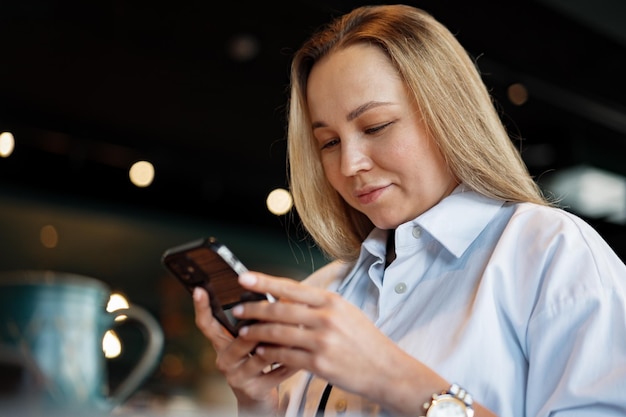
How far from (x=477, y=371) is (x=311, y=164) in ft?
1.87

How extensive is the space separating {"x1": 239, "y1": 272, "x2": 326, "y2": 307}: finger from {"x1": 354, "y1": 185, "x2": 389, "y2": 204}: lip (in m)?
0.37

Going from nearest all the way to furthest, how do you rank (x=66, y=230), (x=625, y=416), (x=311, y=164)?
(x=625, y=416)
(x=311, y=164)
(x=66, y=230)

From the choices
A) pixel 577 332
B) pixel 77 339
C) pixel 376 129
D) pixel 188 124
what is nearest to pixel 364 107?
pixel 376 129

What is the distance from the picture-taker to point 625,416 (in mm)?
904

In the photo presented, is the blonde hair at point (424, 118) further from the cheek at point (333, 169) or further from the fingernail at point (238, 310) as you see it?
the fingernail at point (238, 310)

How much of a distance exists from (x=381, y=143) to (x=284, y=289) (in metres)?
0.40

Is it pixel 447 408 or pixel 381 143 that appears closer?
pixel 447 408

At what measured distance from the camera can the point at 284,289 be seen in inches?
34.3

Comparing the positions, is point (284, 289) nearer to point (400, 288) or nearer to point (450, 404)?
point (450, 404)

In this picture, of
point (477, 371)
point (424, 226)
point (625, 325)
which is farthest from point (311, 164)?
point (625, 325)

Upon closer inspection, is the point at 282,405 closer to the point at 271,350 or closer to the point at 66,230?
the point at 271,350

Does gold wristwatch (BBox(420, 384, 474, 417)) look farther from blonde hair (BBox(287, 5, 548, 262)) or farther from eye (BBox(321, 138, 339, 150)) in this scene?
eye (BBox(321, 138, 339, 150))

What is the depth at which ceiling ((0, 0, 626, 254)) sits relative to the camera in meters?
3.63

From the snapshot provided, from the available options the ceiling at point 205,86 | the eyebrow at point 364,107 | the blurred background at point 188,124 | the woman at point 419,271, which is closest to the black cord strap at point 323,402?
the woman at point 419,271
